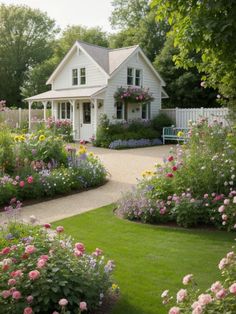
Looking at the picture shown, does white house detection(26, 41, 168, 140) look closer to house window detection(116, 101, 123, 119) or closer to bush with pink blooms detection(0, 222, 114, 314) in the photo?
house window detection(116, 101, 123, 119)

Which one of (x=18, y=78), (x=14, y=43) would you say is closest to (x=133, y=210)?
(x=18, y=78)

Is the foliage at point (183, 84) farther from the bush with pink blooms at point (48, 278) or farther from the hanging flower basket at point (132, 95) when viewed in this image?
the bush with pink blooms at point (48, 278)

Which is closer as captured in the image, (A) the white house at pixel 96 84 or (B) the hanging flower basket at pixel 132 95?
(A) the white house at pixel 96 84

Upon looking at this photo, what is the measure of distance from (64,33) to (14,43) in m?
7.37

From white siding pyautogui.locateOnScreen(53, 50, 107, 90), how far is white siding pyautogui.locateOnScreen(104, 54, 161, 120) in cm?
73

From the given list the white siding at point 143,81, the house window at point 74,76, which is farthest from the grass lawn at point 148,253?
the house window at point 74,76

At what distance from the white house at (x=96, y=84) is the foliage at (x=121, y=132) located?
821mm

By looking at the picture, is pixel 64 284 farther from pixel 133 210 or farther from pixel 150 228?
pixel 133 210

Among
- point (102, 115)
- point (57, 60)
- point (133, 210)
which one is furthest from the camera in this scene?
point (57, 60)

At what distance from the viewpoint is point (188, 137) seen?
363 inches

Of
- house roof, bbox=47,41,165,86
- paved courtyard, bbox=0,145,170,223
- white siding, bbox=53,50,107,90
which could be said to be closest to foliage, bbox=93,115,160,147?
white siding, bbox=53,50,107,90

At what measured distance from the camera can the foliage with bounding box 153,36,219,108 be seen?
31.9 meters

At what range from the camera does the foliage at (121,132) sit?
2333 cm

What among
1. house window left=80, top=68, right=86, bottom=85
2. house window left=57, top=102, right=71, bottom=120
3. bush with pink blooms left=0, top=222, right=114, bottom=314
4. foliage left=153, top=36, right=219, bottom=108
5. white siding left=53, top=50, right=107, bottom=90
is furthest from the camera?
foliage left=153, top=36, right=219, bottom=108
